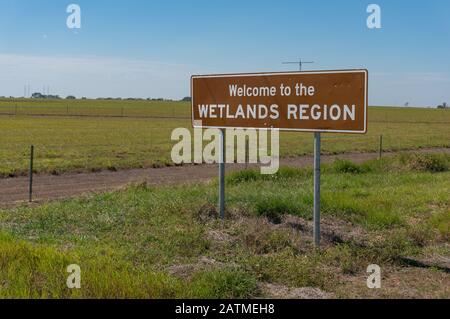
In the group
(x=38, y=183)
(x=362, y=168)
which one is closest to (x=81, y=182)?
(x=38, y=183)

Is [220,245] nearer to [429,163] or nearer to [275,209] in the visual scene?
[275,209]

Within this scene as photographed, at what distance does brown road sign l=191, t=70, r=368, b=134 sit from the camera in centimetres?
661

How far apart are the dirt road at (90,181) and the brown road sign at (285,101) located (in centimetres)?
491

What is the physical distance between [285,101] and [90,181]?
960cm

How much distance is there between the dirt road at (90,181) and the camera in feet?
41.7

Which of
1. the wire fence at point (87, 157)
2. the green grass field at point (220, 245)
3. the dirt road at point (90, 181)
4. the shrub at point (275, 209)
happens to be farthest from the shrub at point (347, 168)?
the shrub at point (275, 209)

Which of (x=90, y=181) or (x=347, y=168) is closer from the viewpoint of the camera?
(x=90, y=181)

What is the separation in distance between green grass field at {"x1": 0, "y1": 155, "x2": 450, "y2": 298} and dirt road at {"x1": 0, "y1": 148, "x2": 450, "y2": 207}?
115 inches

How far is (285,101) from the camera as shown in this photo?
7.36m

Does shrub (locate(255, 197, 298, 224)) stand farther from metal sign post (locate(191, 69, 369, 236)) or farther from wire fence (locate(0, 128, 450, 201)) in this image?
wire fence (locate(0, 128, 450, 201))

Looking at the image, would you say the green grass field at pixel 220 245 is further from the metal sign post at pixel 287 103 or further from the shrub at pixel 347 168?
the shrub at pixel 347 168

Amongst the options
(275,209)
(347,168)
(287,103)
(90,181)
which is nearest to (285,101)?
(287,103)

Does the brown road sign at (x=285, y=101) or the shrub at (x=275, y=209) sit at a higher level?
the brown road sign at (x=285, y=101)

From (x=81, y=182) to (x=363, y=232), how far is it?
9681 mm
